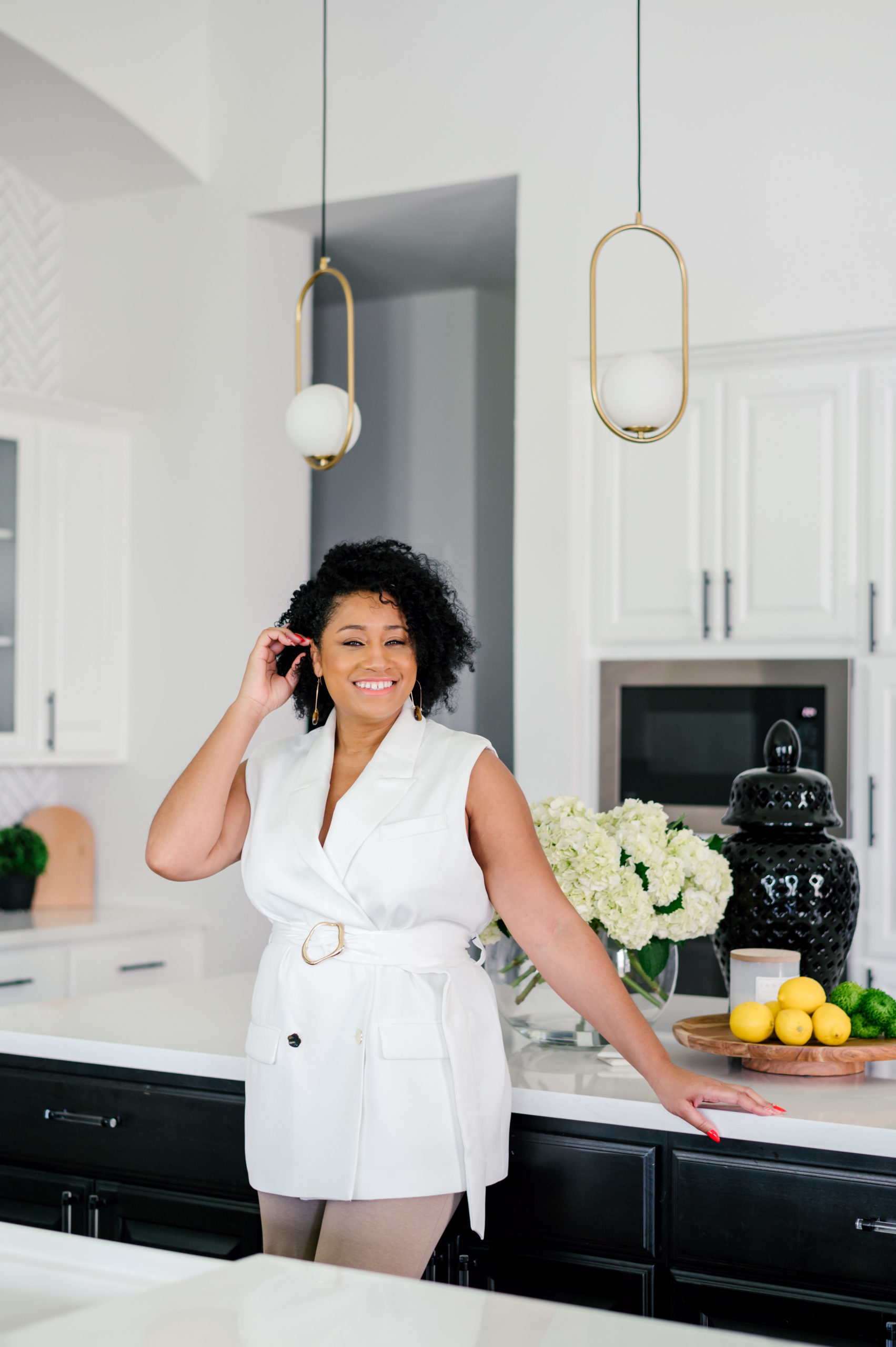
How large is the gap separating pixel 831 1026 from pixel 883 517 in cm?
192

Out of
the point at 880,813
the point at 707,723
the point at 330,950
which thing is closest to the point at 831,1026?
the point at 330,950

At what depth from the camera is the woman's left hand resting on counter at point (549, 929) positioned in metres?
1.58

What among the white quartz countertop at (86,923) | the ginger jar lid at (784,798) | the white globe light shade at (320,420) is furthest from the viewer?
the white quartz countertop at (86,923)

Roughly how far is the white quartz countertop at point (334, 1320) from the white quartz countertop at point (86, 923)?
9.02 feet

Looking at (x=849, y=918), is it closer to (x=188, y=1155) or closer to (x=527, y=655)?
(x=188, y=1155)

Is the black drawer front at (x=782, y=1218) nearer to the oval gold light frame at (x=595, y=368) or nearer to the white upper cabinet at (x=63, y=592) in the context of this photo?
the oval gold light frame at (x=595, y=368)

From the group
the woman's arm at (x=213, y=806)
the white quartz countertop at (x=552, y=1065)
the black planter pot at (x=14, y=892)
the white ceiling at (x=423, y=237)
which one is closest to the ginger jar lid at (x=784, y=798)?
the white quartz countertop at (x=552, y=1065)

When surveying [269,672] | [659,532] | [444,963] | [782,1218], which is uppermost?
[659,532]

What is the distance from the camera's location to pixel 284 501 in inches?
167

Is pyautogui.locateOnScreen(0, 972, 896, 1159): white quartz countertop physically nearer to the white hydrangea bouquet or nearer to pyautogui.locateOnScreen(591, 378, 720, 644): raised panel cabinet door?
the white hydrangea bouquet

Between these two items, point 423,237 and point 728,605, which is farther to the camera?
point 423,237

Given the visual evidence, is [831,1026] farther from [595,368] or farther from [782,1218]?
[595,368]

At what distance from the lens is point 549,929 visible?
5.20 ft

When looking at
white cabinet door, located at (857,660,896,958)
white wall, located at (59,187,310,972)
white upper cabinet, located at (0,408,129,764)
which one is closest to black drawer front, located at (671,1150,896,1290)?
white cabinet door, located at (857,660,896,958)
